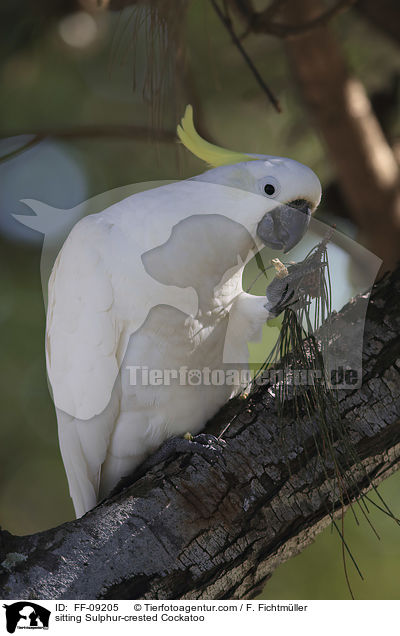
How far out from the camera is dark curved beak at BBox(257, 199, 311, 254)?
131 cm

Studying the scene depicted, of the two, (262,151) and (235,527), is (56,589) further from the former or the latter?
(262,151)

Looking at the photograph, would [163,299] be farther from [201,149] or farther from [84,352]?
[201,149]

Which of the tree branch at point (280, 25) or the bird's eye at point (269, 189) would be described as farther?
the tree branch at point (280, 25)

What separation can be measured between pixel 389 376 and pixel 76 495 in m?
0.90

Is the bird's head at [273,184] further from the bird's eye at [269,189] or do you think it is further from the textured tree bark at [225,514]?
the textured tree bark at [225,514]

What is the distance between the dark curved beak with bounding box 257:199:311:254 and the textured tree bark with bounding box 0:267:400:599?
9.1 inches
